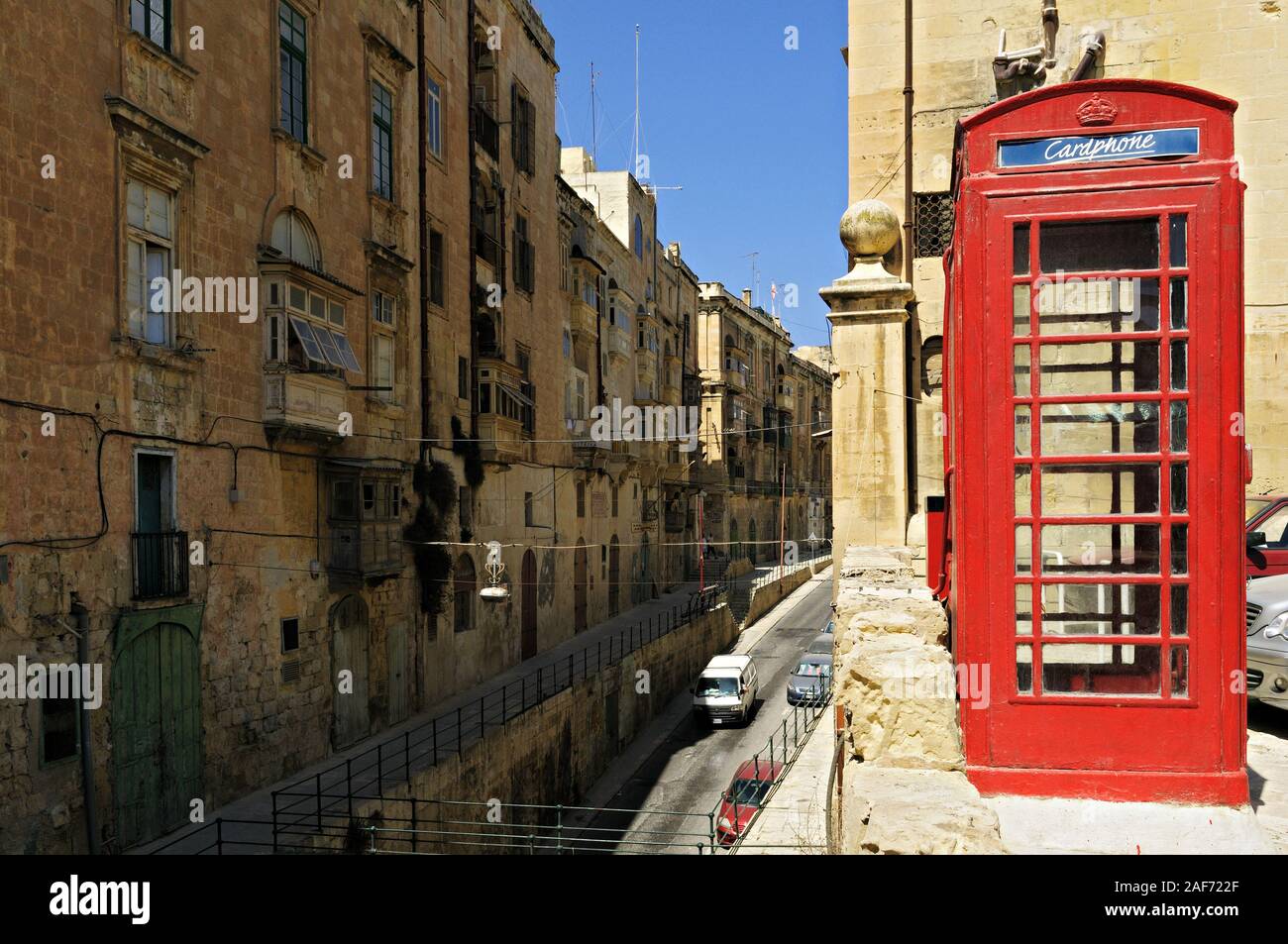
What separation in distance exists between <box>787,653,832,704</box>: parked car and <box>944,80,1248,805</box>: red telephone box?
2275 centimetres

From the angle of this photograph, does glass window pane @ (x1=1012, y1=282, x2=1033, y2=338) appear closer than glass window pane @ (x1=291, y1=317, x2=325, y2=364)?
Yes

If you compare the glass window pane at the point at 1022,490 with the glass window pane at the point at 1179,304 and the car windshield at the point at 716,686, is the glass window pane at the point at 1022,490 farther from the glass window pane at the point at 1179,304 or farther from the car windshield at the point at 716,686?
the car windshield at the point at 716,686

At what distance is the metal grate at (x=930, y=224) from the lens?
11.2 m

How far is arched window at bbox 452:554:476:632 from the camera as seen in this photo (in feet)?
84.7

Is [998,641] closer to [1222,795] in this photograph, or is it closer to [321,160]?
[1222,795]

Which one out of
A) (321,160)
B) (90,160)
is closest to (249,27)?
(321,160)

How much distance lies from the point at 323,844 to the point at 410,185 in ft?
50.2

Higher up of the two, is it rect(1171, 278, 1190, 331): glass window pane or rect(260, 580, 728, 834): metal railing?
rect(1171, 278, 1190, 331): glass window pane

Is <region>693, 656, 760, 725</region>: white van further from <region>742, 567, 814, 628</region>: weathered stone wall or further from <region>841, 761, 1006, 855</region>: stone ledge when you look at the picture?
<region>841, 761, 1006, 855</region>: stone ledge

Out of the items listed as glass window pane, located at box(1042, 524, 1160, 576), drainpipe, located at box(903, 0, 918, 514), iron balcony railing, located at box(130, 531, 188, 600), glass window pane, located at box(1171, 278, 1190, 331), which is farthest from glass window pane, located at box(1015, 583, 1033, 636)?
iron balcony railing, located at box(130, 531, 188, 600)

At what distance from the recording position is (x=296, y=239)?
19047 millimetres

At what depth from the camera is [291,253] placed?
61.7 feet

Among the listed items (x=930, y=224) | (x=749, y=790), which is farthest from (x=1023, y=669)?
(x=749, y=790)

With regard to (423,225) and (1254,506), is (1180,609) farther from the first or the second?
(423,225)
